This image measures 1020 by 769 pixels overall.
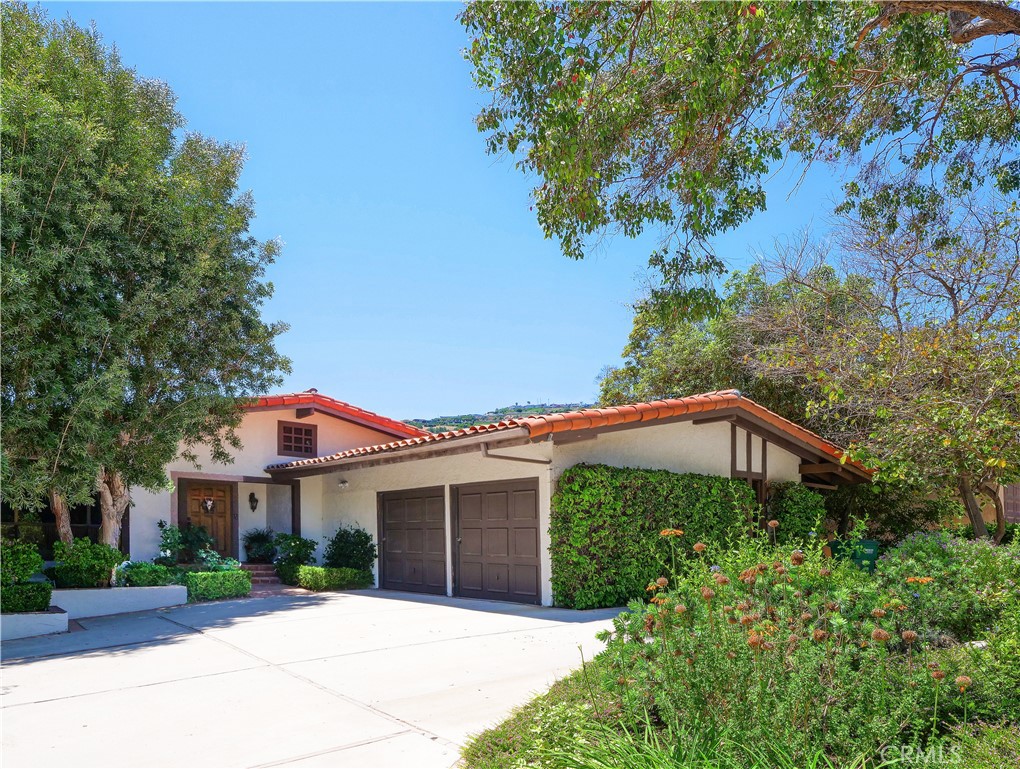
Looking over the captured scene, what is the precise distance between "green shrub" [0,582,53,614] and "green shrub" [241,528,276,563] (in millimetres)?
5988

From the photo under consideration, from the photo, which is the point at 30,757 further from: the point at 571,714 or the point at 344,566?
the point at 344,566

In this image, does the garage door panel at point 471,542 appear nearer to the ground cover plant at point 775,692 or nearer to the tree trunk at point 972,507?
the ground cover plant at point 775,692

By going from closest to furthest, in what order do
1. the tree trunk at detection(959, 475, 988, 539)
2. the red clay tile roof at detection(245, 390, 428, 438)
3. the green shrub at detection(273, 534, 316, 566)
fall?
the tree trunk at detection(959, 475, 988, 539) < the green shrub at detection(273, 534, 316, 566) < the red clay tile roof at detection(245, 390, 428, 438)

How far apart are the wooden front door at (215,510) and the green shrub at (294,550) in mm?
1283

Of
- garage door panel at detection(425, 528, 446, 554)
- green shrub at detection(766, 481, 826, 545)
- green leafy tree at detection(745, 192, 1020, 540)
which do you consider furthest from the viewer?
green shrub at detection(766, 481, 826, 545)

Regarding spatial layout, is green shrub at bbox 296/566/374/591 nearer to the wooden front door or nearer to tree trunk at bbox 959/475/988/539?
the wooden front door

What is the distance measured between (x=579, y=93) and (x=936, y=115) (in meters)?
4.41

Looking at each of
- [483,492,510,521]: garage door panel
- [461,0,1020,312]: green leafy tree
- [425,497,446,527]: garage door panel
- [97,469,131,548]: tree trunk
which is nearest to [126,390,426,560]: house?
[97,469,131,548]: tree trunk

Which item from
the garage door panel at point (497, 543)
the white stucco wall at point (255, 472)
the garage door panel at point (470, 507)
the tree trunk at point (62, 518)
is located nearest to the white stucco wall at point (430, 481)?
the garage door panel at point (470, 507)

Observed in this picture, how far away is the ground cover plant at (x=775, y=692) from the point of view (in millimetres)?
3389

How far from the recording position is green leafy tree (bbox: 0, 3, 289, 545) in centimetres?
1073

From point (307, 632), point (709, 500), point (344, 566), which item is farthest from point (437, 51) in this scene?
point (344, 566)

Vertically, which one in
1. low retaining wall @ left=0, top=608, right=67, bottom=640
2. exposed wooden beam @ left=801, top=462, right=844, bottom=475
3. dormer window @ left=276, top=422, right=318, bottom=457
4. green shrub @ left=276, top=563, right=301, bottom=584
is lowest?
green shrub @ left=276, top=563, right=301, bottom=584

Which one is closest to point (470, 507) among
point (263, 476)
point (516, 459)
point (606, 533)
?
point (516, 459)
